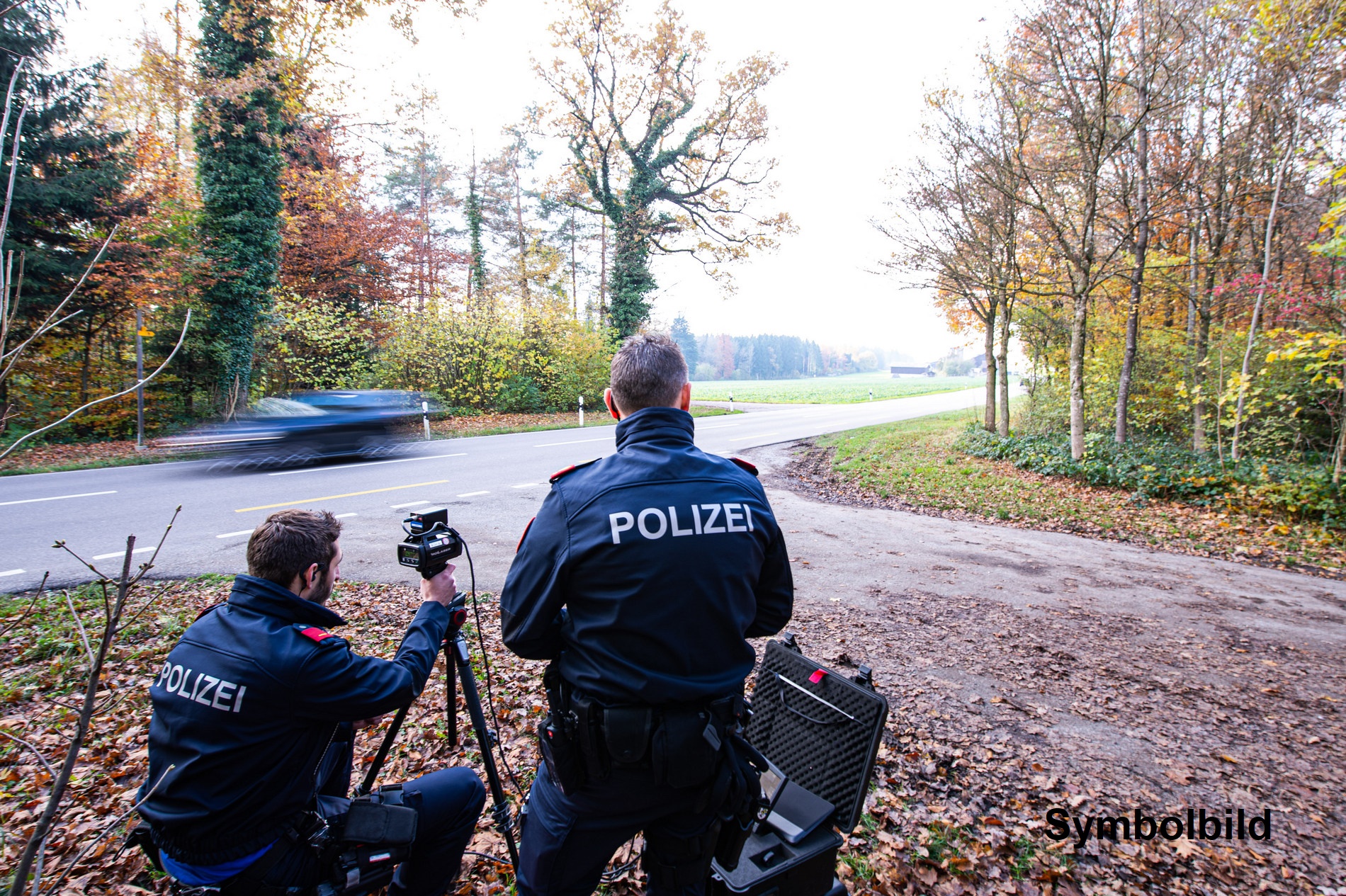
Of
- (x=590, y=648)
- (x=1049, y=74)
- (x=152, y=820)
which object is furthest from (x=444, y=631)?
(x=1049, y=74)

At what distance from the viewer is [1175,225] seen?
1248cm

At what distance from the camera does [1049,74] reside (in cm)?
1112

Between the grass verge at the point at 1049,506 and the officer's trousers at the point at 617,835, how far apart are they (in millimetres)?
8820

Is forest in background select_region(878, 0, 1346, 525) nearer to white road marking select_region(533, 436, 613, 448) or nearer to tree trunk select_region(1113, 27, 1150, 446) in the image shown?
tree trunk select_region(1113, 27, 1150, 446)

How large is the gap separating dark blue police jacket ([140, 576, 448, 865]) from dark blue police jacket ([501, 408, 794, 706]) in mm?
615

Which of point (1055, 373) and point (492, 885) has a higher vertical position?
point (1055, 373)

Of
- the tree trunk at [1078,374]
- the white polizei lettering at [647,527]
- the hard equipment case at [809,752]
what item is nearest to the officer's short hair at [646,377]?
the white polizei lettering at [647,527]

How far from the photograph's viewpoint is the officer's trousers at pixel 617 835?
1912 millimetres

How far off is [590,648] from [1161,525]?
10.1m

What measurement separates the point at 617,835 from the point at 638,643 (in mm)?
677

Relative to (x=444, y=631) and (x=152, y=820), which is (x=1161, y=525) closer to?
(x=444, y=631)

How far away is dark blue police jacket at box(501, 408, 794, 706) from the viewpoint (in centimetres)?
181

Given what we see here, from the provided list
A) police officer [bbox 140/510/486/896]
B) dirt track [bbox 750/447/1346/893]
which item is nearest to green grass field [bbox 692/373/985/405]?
dirt track [bbox 750/447/1346/893]

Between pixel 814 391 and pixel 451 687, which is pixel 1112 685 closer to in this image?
pixel 451 687
